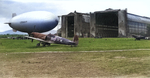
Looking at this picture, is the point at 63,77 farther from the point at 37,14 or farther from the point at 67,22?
the point at 67,22

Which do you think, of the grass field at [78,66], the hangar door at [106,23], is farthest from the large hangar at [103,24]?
the grass field at [78,66]

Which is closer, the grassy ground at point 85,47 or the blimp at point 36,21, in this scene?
the grassy ground at point 85,47

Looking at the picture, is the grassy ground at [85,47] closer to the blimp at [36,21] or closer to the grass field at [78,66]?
the grass field at [78,66]

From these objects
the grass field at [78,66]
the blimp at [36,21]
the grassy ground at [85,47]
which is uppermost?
the blimp at [36,21]

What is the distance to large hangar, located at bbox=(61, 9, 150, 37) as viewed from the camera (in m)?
79.3

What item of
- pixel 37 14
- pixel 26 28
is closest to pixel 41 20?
pixel 37 14

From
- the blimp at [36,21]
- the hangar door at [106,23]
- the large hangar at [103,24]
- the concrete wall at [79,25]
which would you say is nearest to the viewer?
the blimp at [36,21]

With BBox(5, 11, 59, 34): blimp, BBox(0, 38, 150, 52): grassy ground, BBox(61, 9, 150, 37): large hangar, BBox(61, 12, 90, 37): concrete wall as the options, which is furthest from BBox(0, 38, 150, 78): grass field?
BBox(61, 12, 90, 37): concrete wall

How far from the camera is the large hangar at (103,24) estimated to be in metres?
79.3

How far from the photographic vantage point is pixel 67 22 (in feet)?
317

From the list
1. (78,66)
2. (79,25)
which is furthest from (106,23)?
(78,66)

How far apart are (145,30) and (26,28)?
62785mm

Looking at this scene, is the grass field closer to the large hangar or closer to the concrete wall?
the large hangar

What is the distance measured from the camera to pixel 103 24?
97438mm
